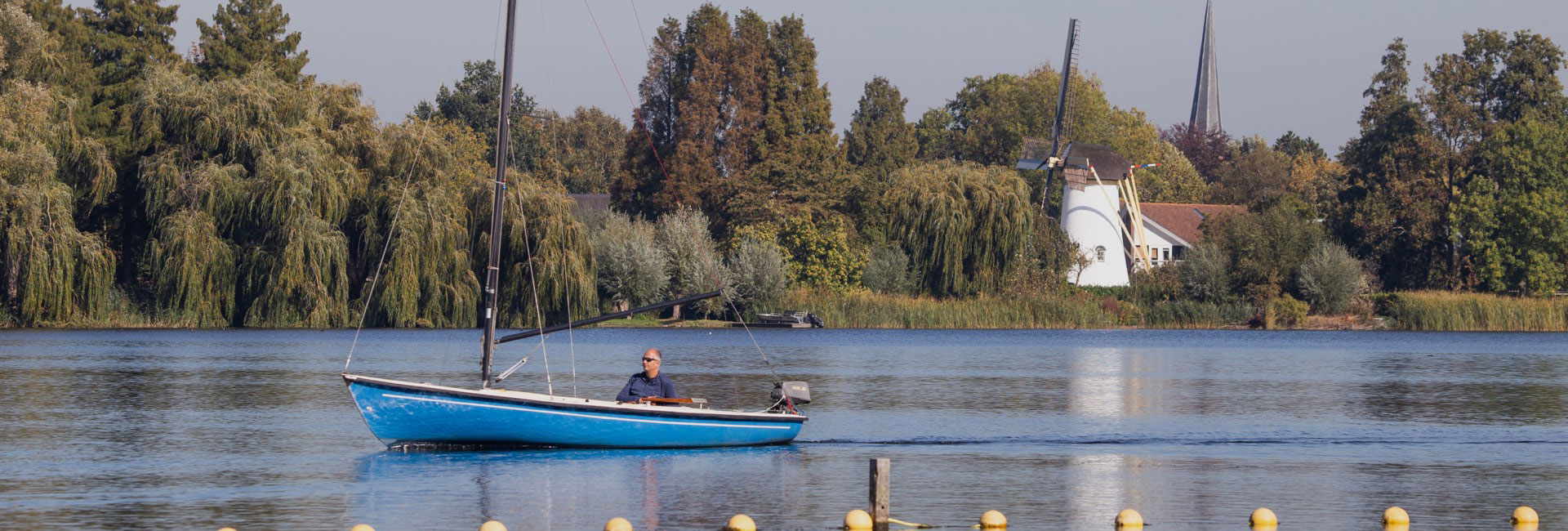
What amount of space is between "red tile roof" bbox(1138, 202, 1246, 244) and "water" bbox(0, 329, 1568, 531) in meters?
54.5

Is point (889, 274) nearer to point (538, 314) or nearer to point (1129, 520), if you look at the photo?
point (538, 314)

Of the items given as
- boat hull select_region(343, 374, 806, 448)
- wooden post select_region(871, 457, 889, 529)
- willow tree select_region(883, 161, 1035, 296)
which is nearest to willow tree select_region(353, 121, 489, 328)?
willow tree select_region(883, 161, 1035, 296)

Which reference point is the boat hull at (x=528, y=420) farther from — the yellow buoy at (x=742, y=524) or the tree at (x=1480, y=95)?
the tree at (x=1480, y=95)

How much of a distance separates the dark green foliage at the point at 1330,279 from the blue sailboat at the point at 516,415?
6168cm

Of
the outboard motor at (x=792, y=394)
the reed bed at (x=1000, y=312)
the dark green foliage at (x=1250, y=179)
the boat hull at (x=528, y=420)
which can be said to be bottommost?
the boat hull at (x=528, y=420)

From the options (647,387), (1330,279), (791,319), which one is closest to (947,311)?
(791,319)

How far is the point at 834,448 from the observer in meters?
28.2

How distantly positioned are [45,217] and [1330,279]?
57.7m

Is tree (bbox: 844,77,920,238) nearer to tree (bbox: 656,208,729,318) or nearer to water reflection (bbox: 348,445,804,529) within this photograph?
tree (bbox: 656,208,729,318)

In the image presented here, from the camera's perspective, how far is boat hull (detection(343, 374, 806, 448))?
25.2 m

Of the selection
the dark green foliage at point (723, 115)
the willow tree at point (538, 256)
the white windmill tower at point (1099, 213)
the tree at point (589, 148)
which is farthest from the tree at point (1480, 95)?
the tree at point (589, 148)

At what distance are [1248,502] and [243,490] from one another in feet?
42.3

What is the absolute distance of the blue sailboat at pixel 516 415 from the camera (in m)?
25.2

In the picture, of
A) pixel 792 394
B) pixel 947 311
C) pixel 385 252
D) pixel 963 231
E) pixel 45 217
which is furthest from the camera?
pixel 963 231
